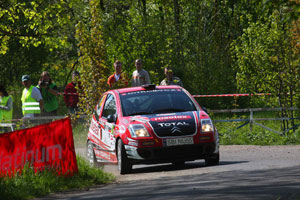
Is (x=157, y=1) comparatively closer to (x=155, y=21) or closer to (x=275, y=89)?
(x=155, y=21)

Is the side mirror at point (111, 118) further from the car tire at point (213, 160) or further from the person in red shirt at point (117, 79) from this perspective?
the person in red shirt at point (117, 79)

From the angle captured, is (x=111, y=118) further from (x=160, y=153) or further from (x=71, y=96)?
(x=71, y=96)

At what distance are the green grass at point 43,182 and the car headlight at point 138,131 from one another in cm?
83

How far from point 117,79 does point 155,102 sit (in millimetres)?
6368

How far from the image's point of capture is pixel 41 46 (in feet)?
148

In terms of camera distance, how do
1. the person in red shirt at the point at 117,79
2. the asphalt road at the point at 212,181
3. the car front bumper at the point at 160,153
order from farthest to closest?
the person in red shirt at the point at 117,79 → the car front bumper at the point at 160,153 → the asphalt road at the point at 212,181

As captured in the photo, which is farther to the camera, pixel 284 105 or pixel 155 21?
pixel 155 21

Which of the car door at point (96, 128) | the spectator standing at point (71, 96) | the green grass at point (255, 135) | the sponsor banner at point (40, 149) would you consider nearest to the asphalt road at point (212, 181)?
the car door at point (96, 128)

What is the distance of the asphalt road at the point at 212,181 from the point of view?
9688 millimetres

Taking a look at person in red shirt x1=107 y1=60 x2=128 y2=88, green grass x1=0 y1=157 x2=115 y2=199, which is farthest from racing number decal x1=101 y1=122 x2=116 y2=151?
person in red shirt x1=107 y1=60 x2=128 y2=88

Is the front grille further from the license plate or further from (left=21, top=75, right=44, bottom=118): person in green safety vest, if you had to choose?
(left=21, top=75, right=44, bottom=118): person in green safety vest

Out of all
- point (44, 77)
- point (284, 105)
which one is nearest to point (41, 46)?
point (44, 77)

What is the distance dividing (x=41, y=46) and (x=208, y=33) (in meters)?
12.4

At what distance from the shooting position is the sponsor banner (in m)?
12.8
